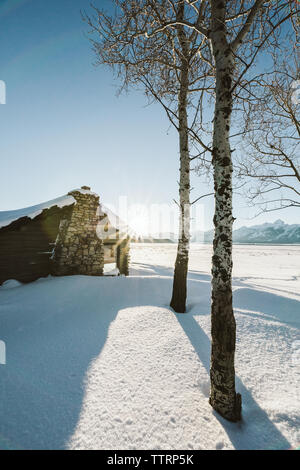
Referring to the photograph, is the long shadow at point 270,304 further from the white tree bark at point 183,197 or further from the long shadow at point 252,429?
the long shadow at point 252,429

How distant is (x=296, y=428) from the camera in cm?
208

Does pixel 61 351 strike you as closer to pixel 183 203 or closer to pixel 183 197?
pixel 183 203

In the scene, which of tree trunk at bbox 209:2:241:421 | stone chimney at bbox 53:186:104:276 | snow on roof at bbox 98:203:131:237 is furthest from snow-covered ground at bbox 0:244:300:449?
snow on roof at bbox 98:203:131:237

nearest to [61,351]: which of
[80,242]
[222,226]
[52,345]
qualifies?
[52,345]

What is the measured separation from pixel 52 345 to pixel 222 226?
12.4ft

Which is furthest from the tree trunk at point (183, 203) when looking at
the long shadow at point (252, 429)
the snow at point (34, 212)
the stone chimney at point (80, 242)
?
the snow at point (34, 212)

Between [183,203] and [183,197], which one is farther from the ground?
[183,197]

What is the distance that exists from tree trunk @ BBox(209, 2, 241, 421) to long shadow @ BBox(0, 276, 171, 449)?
1.82 meters

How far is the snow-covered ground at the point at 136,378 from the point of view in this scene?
198 cm

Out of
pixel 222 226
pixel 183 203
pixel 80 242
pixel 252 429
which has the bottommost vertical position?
pixel 252 429

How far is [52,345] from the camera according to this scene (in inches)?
140

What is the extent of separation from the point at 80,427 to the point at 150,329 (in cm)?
211

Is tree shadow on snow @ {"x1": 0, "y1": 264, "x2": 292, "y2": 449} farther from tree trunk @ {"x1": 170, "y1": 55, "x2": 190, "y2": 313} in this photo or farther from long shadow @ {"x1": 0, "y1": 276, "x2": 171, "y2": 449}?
tree trunk @ {"x1": 170, "y1": 55, "x2": 190, "y2": 313}
